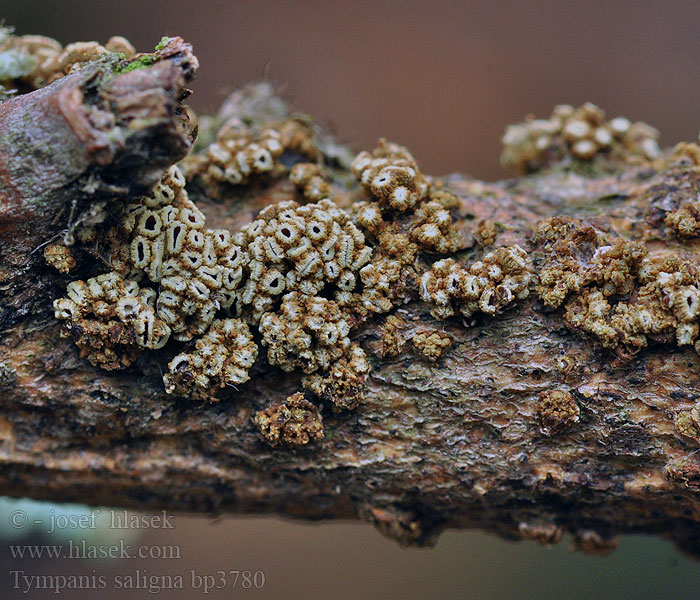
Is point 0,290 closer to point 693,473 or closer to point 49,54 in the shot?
point 49,54

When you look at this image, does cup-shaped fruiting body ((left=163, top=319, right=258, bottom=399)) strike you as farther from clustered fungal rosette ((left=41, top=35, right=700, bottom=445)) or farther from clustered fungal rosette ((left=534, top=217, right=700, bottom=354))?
clustered fungal rosette ((left=534, top=217, right=700, bottom=354))

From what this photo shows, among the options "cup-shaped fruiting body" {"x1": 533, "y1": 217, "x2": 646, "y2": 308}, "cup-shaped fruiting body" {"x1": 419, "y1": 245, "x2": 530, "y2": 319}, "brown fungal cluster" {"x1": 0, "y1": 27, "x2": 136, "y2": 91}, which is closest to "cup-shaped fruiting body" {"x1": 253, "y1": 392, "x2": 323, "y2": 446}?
"cup-shaped fruiting body" {"x1": 419, "y1": 245, "x2": 530, "y2": 319}

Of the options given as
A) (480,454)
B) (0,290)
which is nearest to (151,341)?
(0,290)

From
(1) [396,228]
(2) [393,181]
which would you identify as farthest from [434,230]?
(2) [393,181]

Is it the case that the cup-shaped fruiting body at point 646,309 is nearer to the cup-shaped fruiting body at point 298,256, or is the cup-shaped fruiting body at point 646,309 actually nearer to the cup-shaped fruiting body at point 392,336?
the cup-shaped fruiting body at point 392,336

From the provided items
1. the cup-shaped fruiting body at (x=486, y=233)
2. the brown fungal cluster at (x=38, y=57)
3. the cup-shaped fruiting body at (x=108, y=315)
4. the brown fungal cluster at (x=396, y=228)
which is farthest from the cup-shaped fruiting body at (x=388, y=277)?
the brown fungal cluster at (x=38, y=57)

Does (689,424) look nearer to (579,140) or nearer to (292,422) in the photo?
(292,422)

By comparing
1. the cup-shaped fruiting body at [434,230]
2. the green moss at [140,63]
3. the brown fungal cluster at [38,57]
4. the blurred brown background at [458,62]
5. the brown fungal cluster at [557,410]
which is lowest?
the brown fungal cluster at [557,410]
